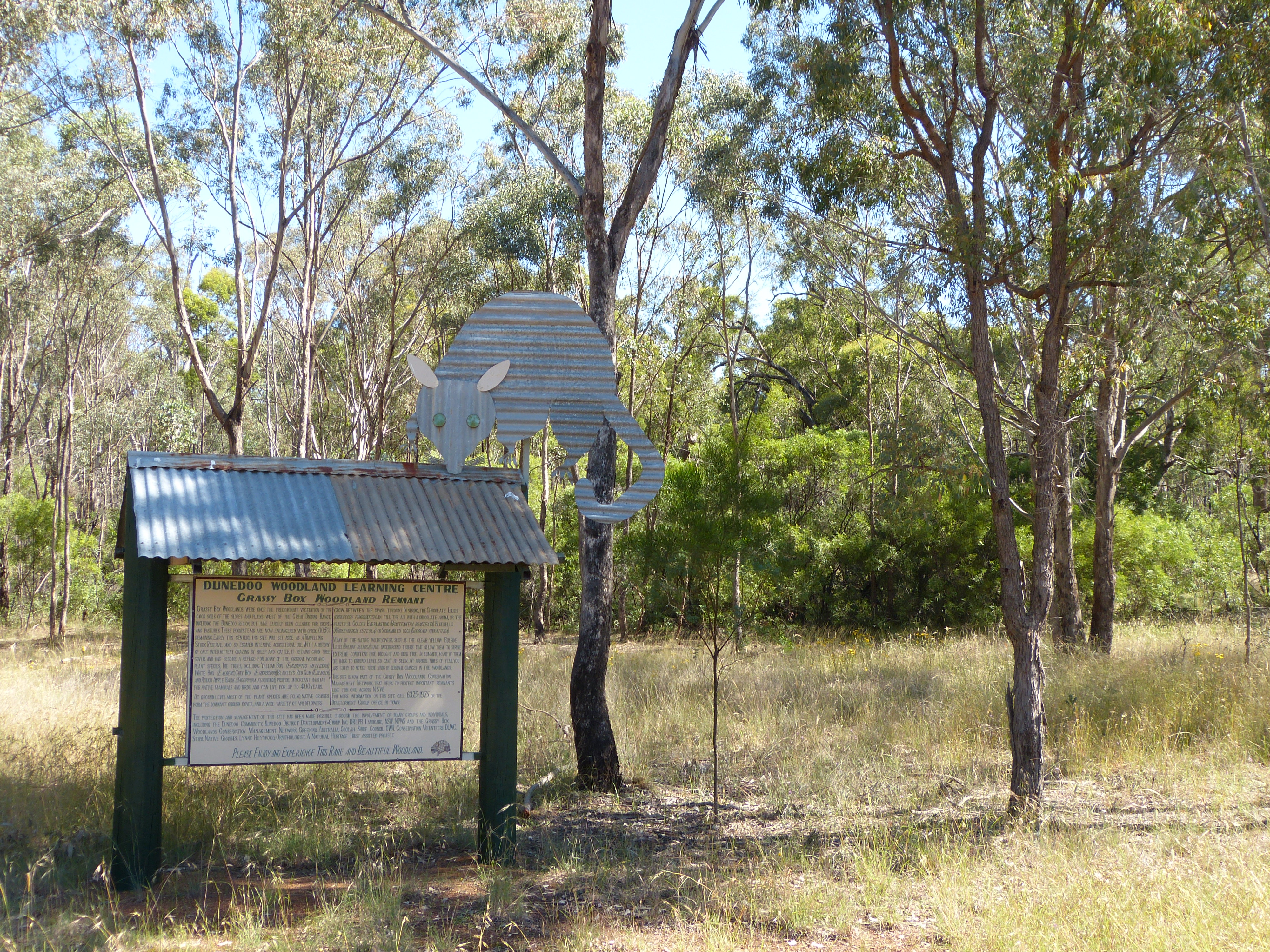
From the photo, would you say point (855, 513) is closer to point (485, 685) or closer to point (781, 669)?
point (781, 669)

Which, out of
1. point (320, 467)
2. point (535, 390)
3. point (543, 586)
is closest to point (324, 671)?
point (320, 467)

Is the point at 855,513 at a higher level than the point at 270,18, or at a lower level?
lower

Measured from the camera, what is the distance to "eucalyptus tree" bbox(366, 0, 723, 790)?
828 cm

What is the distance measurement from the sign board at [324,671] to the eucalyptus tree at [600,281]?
231 cm

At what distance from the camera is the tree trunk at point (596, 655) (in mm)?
8227

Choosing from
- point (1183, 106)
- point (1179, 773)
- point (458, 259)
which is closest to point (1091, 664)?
point (1179, 773)

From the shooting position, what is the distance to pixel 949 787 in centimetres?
790

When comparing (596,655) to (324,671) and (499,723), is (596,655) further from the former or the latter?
(324,671)

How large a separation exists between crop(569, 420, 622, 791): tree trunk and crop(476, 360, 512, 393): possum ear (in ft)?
6.33

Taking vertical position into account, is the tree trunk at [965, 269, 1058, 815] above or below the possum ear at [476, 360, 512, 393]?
below

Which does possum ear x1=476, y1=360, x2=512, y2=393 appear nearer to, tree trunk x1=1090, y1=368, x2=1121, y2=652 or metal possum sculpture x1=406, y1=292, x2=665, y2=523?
→ metal possum sculpture x1=406, y1=292, x2=665, y2=523

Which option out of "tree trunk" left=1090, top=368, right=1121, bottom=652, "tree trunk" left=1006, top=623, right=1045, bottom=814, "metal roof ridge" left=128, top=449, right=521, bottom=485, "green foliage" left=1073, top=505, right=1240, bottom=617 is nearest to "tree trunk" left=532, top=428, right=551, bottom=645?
"tree trunk" left=1090, top=368, right=1121, bottom=652

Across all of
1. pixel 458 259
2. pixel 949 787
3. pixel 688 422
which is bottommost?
pixel 949 787

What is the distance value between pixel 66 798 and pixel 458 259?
58.1 ft
